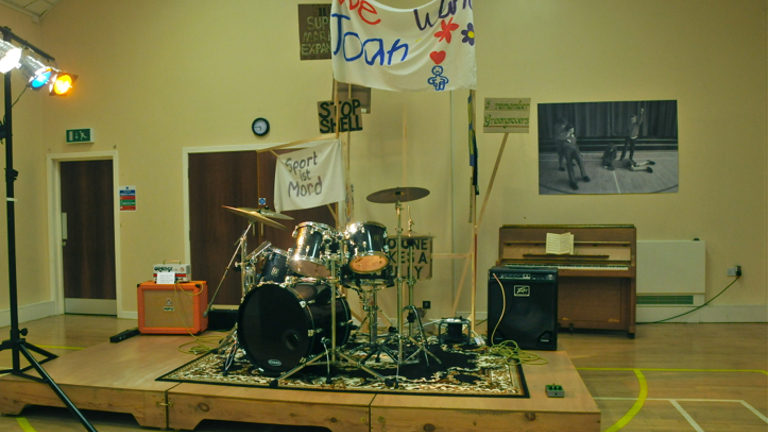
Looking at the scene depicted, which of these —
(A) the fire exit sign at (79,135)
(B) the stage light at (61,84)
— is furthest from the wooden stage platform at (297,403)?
(A) the fire exit sign at (79,135)

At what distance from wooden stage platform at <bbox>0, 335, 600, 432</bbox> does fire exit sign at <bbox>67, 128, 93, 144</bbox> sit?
3409mm

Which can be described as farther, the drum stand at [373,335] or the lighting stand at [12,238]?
the drum stand at [373,335]

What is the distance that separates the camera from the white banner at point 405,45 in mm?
4051

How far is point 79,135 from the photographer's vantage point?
630 centimetres

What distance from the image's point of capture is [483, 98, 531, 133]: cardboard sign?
451 centimetres

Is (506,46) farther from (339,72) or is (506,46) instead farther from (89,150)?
(89,150)

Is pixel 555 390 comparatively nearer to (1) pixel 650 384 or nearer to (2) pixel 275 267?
(1) pixel 650 384

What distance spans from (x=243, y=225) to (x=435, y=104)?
248cm

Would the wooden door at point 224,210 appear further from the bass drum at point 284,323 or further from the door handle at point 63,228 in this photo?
the bass drum at point 284,323

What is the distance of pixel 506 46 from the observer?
219 inches

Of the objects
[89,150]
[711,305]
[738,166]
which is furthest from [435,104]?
[89,150]

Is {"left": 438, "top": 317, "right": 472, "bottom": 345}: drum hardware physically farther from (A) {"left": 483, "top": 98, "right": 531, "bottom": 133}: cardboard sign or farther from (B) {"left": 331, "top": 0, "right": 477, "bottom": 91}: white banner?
(B) {"left": 331, "top": 0, "right": 477, "bottom": 91}: white banner

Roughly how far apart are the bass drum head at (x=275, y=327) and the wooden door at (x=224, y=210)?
240cm

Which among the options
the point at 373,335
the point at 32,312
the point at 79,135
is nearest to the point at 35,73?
the point at 373,335
